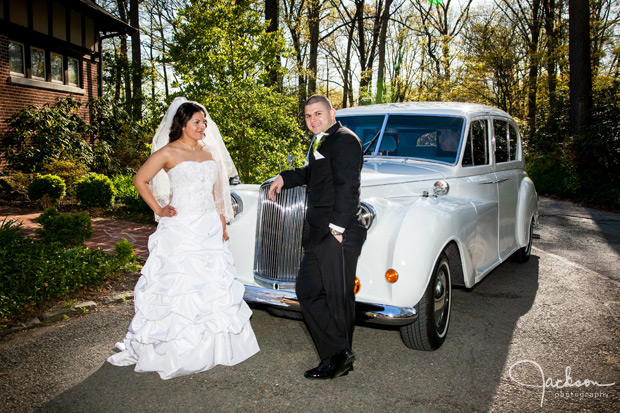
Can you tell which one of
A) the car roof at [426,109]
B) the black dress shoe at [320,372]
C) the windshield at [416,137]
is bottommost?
the black dress shoe at [320,372]

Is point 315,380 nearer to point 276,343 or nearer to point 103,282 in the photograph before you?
point 276,343

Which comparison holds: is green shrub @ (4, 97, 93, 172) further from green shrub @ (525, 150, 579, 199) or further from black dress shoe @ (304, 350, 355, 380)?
green shrub @ (525, 150, 579, 199)

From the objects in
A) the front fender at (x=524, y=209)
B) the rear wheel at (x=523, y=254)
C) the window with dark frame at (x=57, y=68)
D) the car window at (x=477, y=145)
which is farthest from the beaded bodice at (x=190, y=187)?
the window with dark frame at (x=57, y=68)

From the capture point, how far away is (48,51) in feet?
47.6

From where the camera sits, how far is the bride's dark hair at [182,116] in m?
3.76

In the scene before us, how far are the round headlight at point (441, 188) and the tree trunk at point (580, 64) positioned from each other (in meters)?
12.7

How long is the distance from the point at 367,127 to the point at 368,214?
1975 mm

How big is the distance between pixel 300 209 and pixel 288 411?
1.48 m

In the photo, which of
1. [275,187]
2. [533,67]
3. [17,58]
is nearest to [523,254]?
[275,187]

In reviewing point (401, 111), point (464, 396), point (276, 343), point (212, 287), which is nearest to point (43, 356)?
point (212, 287)

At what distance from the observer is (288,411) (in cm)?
295

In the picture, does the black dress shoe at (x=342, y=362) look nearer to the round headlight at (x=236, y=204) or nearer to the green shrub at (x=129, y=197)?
the round headlight at (x=236, y=204)

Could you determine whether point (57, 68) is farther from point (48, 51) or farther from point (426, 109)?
point (426, 109)

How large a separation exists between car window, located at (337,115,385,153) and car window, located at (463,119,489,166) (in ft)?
3.08
